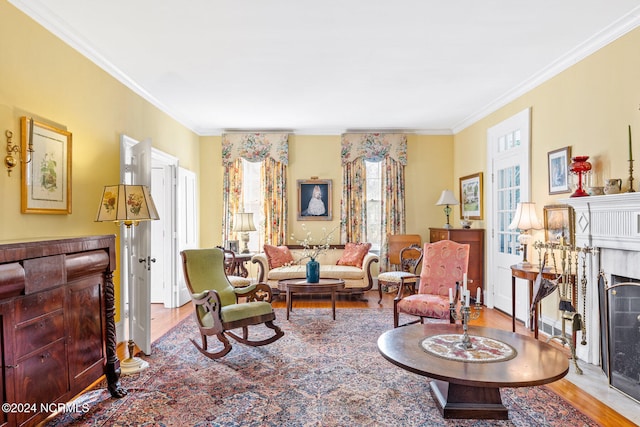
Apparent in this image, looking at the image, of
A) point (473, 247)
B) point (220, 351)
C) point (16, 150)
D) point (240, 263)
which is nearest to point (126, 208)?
point (16, 150)

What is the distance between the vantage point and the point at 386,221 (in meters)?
7.41

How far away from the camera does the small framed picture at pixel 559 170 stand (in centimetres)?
420

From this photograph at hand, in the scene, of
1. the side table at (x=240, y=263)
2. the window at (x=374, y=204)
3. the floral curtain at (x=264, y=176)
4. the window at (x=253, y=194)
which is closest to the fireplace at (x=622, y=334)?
the window at (x=374, y=204)

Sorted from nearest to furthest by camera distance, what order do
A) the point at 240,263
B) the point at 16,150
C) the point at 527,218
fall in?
the point at 16,150 < the point at 527,218 < the point at 240,263

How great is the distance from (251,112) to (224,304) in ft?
10.2

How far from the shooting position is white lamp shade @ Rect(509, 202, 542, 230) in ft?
15.0

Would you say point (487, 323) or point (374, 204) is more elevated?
point (374, 204)

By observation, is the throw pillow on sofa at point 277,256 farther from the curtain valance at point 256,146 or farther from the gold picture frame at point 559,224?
the gold picture frame at point 559,224

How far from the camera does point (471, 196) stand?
6.67m

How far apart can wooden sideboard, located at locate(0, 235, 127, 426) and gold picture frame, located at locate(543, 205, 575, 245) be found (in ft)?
13.7

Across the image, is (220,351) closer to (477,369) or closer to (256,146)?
(477,369)

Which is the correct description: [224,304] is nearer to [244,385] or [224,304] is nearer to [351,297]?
[244,385]

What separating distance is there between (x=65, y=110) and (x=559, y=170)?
483 centimetres

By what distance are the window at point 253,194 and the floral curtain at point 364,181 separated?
154 centimetres
